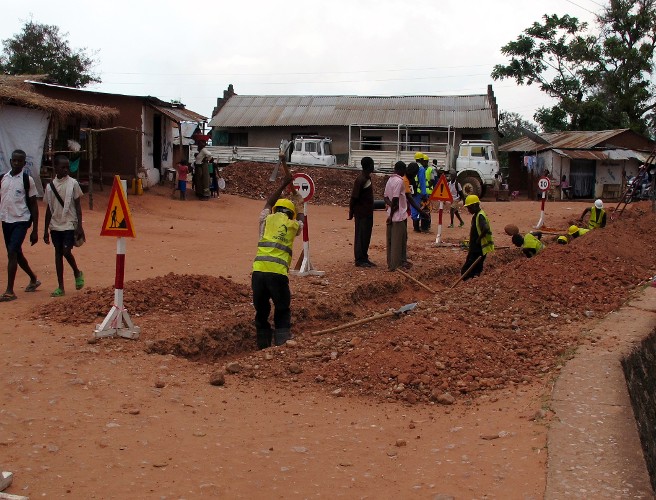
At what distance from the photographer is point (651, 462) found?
6738mm

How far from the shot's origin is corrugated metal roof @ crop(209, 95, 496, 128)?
131 feet

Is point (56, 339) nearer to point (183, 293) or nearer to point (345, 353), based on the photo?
point (183, 293)

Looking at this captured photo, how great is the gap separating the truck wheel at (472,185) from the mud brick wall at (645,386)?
22.0 meters

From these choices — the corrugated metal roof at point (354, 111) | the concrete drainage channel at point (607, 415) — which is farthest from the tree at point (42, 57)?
the concrete drainage channel at point (607, 415)

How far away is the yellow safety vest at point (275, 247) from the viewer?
747cm

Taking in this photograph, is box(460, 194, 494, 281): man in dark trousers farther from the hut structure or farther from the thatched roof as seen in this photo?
the thatched roof

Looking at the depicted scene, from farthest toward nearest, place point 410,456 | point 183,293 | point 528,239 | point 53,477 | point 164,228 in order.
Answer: point 164,228
point 528,239
point 183,293
point 410,456
point 53,477

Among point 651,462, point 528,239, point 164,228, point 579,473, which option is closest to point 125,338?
point 579,473

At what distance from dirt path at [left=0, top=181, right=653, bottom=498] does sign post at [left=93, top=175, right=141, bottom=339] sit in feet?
0.58

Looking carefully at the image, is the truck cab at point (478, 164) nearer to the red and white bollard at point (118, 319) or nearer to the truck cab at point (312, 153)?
the truck cab at point (312, 153)

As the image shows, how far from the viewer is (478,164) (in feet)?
102

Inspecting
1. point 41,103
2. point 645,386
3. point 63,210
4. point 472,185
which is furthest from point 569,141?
point 63,210

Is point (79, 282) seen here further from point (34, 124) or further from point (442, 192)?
point (34, 124)

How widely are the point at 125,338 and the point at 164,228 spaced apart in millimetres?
11603
